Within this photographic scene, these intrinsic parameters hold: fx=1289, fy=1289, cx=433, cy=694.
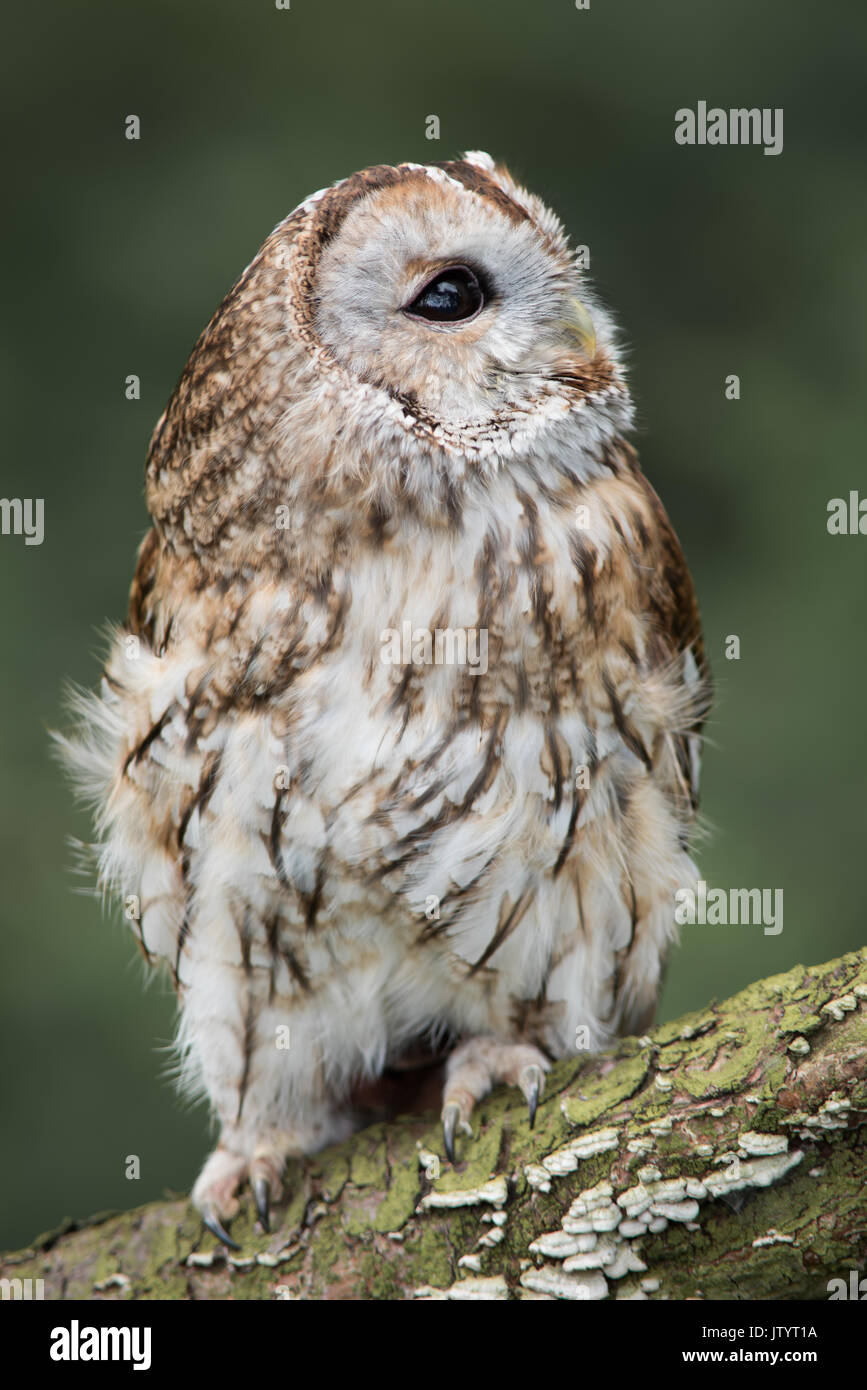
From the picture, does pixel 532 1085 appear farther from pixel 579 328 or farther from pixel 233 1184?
pixel 579 328

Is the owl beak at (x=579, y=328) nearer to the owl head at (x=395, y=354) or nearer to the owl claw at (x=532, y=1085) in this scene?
the owl head at (x=395, y=354)

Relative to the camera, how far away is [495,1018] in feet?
6.11

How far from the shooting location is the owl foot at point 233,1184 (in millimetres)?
1865

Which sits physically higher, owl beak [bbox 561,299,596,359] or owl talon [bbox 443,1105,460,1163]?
owl beak [bbox 561,299,596,359]

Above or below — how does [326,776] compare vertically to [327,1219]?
above

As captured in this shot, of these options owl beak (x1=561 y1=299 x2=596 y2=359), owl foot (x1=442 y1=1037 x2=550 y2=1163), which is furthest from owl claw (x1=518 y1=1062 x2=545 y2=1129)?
owl beak (x1=561 y1=299 x2=596 y2=359)

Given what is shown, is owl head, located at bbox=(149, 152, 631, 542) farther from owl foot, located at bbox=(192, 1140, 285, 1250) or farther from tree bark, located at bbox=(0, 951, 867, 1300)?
owl foot, located at bbox=(192, 1140, 285, 1250)

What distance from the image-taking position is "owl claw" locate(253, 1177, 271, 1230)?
185cm

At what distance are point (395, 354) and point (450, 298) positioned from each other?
11 centimetres

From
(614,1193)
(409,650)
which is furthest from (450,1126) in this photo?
(409,650)

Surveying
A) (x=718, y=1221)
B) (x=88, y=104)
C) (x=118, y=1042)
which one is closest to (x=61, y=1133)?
(x=118, y=1042)

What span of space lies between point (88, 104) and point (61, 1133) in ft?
7.72

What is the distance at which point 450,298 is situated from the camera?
161 cm
